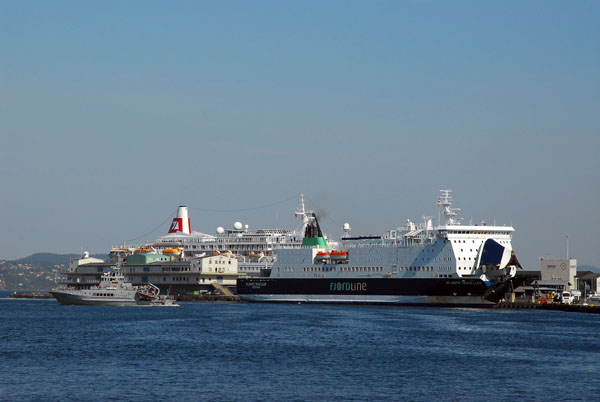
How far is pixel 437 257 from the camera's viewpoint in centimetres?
8038

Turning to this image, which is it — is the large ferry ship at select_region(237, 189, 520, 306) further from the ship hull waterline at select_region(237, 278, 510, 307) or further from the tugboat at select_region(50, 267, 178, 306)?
the tugboat at select_region(50, 267, 178, 306)

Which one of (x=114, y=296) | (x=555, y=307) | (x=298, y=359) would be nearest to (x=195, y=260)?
(x=114, y=296)

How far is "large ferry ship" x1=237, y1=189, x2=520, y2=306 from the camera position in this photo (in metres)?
78.4

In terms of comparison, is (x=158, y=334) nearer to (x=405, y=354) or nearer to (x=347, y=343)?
(x=347, y=343)

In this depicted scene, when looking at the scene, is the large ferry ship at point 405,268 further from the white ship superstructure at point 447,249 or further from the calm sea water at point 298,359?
the calm sea water at point 298,359

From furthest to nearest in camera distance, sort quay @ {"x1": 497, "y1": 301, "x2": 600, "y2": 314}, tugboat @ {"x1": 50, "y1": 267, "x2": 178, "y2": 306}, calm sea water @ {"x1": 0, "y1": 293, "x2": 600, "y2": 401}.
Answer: tugboat @ {"x1": 50, "y1": 267, "x2": 178, "y2": 306}
quay @ {"x1": 497, "y1": 301, "x2": 600, "y2": 314}
calm sea water @ {"x1": 0, "y1": 293, "x2": 600, "y2": 401}

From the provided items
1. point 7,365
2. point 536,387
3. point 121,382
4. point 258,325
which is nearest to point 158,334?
point 258,325

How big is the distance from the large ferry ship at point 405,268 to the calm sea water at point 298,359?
42.4 ft

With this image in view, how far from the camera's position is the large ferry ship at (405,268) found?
3086 inches

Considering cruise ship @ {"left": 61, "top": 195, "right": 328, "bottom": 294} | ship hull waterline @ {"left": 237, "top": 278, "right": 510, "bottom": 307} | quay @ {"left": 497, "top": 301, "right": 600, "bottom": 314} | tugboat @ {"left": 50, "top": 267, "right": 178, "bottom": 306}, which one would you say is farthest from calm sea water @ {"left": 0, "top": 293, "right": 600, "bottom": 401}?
cruise ship @ {"left": 61, "top": 195, "right": 328, "bottom": 294}

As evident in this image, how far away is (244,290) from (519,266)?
97.3ft

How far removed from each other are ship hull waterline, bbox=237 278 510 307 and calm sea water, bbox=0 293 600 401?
39.2 feet

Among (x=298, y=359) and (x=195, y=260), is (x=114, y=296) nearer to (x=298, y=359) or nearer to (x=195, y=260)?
(x=195, y=260)

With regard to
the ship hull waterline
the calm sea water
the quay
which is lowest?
the calm sea water
